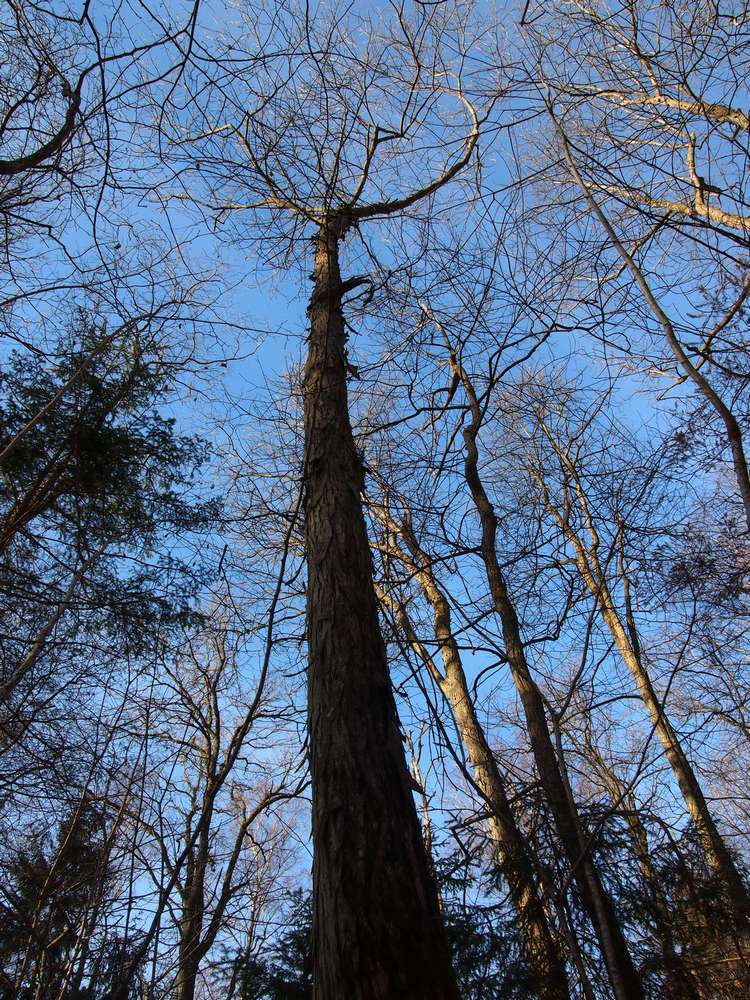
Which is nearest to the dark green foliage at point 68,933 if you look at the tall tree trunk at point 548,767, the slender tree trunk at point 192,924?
the slender tree trunk at point 192,924

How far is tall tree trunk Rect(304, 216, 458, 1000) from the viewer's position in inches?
55.5

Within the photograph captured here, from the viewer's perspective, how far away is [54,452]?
4.91 metres

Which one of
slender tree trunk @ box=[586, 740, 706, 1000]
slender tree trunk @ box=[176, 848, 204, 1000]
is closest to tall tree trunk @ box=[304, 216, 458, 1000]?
slender tree trunk @ box=[586, 740, 706, 1000]

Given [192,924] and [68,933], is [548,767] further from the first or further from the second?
[192,924]

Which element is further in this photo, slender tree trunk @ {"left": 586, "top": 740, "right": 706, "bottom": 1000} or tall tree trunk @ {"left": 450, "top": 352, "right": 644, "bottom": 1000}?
slender tree trunk @ {"left": 586, "top": 740, "right": 706, "bottom": 1000}

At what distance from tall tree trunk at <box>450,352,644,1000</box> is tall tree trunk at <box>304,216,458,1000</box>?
469 millimetres

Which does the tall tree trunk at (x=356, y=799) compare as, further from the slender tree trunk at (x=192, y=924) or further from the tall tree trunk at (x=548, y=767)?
the slender tree trunk at (x=192, y=924)

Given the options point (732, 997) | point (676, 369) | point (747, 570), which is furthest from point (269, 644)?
point (747, 570)

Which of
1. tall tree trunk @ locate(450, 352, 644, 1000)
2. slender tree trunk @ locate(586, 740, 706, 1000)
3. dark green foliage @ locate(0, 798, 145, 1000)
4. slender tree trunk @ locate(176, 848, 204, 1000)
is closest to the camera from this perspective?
tall tree trunk @ locate(450, 352, 644, 1000)

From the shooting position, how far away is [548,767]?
8.67 feet

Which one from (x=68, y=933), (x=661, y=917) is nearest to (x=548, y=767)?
(x=661, y=917)

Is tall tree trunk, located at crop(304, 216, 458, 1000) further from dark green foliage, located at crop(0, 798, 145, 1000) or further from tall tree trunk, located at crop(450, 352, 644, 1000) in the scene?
dark green foliage, located at crop(0, 798, 145, 1000)

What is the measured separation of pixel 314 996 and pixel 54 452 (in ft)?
15.1

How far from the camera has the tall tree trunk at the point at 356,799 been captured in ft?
4.63
